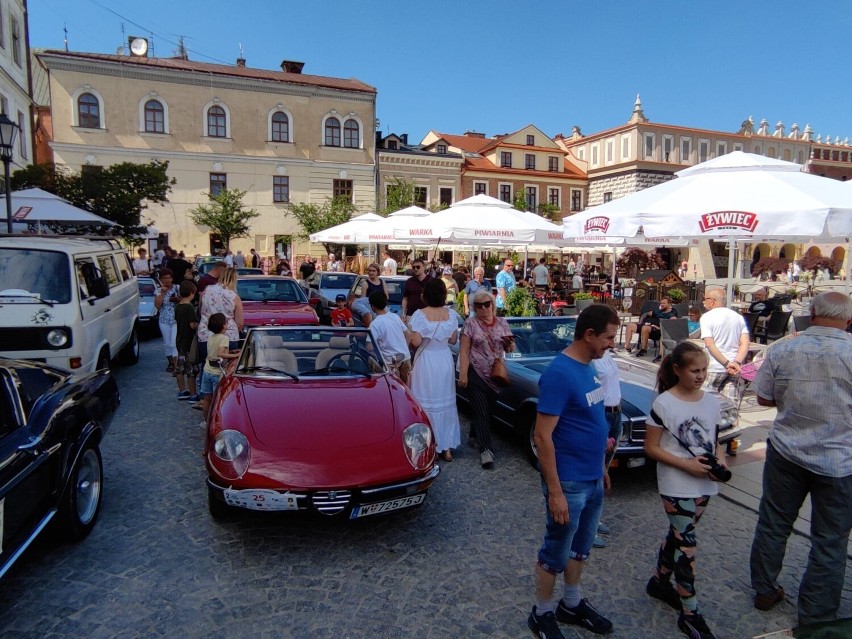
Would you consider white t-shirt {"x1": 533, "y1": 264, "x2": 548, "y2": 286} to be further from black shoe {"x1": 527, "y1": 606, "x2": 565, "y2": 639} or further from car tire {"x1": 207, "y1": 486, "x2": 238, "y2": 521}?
black shoe {"x1": 527, "y1": 606, "x2": 565, "y2": 639}

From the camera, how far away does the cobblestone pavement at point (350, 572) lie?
130 inches

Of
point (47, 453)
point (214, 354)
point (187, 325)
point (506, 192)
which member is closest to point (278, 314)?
point (187, 325)

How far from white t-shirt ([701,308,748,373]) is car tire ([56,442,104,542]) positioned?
6.01 m

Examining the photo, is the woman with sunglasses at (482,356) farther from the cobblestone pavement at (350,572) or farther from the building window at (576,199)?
the building window at (576,199)

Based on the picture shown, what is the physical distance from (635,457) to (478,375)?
169 centimetres

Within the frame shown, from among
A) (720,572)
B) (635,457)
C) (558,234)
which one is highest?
(558,234)

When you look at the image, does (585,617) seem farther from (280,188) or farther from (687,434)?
(280,188)

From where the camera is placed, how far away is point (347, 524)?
4.48 meters

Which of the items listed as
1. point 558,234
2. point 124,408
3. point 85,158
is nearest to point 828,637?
point 124,408

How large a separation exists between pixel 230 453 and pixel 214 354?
8.47 ft

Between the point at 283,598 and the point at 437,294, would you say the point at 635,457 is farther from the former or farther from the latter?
the point at 283,598

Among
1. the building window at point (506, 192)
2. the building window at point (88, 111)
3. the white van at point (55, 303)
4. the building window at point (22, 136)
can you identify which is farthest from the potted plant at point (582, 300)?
the building window at point (506, 192)

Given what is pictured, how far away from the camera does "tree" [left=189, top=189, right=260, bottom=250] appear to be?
33.2 metres

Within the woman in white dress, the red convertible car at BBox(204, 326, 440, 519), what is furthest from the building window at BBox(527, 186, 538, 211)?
the red convertible car at BBox(204, 326, 440, 519)
